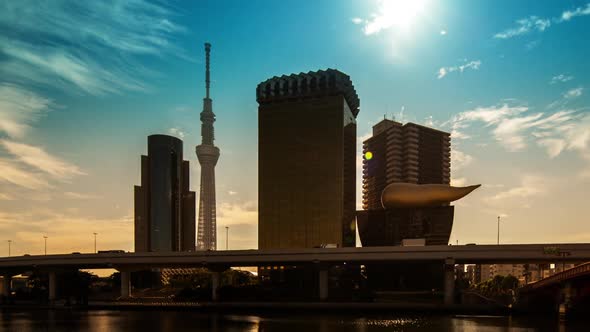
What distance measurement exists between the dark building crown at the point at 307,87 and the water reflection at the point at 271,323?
384 ft

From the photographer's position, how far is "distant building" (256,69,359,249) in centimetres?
16125

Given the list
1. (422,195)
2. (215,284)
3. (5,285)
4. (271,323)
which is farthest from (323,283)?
(5,285)

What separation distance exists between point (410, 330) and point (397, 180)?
486 feet

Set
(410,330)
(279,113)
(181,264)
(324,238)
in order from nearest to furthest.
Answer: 1. (410,330)
2. (181,264)
3. (324,238)
4. (279,113)

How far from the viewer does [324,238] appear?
160m

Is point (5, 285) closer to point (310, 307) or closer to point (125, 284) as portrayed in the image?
point (125, 284)

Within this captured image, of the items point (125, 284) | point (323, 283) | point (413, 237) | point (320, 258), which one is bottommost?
point (125, 284)

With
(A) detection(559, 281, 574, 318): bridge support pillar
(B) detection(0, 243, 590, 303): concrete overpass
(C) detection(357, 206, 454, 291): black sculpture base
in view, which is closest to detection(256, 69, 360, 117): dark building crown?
(C) detection(357, 206, 454, 291): black sculpture base

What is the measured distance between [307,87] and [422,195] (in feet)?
248

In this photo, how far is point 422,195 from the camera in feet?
364

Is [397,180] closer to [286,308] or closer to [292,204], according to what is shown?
[292,204]

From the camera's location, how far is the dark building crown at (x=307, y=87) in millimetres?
168375

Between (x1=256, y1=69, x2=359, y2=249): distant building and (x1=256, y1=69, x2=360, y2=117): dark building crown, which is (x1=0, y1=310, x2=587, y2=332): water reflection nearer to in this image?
(x1=256, y1=69, x2=359, y2=249): distant building

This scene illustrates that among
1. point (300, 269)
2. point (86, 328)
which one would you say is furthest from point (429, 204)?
point (86, 328)
